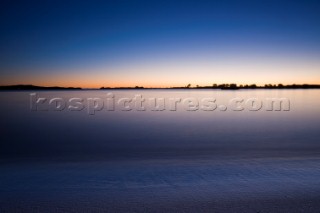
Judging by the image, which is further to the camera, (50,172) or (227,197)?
(50,172)

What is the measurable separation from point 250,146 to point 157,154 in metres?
4.21

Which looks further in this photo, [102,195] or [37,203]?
[102,195]

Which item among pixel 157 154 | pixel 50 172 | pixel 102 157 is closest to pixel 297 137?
pixel 157 154

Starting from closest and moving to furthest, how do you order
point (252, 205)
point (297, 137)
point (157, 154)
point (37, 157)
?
1. point (252, 205)
2. point (37, 157)
3. point (157, 154)
4. point (297, 137)

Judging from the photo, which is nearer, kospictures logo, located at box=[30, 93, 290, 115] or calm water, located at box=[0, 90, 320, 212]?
calm water, located at box=[0, 90, 320, 212]

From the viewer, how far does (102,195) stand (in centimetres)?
496

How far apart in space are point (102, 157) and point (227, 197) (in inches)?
231

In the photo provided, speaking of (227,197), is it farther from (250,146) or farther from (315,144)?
(315,144)

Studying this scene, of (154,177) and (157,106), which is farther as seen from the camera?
(157,106)

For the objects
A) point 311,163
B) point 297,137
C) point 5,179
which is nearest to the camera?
point 5,179

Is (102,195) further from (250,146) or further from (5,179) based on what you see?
(250,146)

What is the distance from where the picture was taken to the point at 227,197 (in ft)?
15.8

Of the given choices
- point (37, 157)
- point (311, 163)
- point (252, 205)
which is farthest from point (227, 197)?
point (37, 157)

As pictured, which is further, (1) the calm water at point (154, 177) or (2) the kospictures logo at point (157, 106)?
(2) the kospictures logo at point (157, 106)
